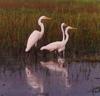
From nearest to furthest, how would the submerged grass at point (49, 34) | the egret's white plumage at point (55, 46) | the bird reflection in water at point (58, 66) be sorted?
the bird reflection in water at point (58, 66)
the egret's white plumage at point (55, 46)
the submerged grass at point (49, 34)

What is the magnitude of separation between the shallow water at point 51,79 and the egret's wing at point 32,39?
1.22 m

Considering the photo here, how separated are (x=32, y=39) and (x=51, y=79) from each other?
385 centimetres

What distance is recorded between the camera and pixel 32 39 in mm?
15539

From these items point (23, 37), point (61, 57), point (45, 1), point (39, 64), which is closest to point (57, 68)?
point (39, 64)

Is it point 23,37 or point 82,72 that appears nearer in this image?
point 82,72

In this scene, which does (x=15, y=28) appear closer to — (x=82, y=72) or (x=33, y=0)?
(x=82, y=72)

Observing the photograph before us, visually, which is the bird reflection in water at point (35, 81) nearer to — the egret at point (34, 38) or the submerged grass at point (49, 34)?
the egret at point (34, 38)

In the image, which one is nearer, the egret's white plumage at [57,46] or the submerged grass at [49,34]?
the egret's white plumage at [57,46]

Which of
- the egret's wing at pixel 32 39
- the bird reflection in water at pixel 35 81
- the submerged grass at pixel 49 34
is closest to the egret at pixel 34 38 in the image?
the egret's wing at pixel 32 39

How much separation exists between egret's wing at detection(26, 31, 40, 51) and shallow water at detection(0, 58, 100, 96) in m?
1.22

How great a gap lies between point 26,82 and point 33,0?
70.7 feet

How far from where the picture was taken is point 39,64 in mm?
13805

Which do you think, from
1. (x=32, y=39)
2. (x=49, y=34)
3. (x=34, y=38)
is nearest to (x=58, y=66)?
(x=32, y=39)

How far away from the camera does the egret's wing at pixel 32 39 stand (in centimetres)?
1535
